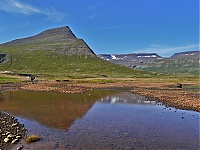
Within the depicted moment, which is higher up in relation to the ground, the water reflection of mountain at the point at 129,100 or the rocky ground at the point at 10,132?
the water reflection of mountain at the point at 129,100

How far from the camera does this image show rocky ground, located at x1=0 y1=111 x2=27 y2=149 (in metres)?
25.1

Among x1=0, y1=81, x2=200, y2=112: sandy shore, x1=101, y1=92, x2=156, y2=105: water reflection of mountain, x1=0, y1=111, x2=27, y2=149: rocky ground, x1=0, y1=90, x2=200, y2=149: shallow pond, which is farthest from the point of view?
x1=101, y1=92, x2=156, y2=105: water reflection of mountain

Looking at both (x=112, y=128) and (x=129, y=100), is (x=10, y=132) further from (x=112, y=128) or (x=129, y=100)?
(x=129, y=100)

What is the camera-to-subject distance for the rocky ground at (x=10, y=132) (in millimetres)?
25059

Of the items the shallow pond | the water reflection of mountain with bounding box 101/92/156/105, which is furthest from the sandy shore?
the shallow pond

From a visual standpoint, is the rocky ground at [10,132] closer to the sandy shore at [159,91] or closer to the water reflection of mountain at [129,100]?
the water reflection of mountain at [129,100]

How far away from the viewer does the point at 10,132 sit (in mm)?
28781

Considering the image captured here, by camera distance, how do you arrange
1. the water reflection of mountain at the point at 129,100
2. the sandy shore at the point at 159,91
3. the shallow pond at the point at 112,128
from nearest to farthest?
the shallow pond at the point at 112,128 < the sandy shore at the point at 159,91 < the water reflection of mountain at the point at 129,100

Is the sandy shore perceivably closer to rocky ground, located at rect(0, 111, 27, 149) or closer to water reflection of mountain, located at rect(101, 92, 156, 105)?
water reflection of mountain, located at rect(101, 92, 156, 105)

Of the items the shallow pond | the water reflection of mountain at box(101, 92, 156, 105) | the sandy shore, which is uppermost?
the sandy shore

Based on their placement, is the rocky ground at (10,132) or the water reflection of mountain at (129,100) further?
the water reflection of mountain at (129,100)

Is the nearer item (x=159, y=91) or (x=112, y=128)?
(x=112, y=128)

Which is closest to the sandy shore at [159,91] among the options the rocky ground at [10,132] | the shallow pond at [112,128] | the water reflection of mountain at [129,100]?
the water reflection of mountain at [129,100]

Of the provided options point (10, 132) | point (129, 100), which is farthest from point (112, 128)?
point (129, 100)
